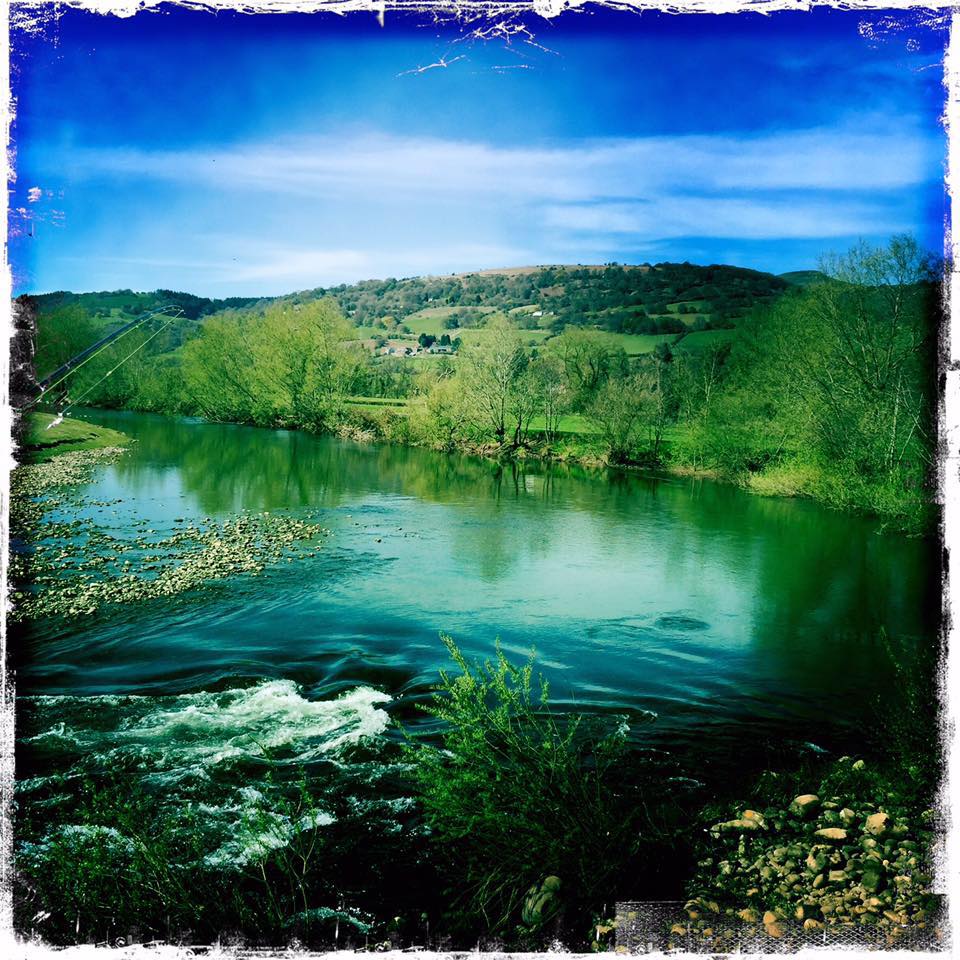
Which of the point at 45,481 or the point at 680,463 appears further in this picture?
the point at 680,463

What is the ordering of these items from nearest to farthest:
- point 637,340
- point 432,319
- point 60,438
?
point 60,438 → point 432,319 → point 637,340

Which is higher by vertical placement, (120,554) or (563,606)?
(120,554)

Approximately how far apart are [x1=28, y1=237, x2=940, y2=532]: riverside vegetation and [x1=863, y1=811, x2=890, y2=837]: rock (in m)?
11.9

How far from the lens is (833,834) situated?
4496 mm

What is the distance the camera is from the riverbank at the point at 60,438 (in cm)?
2308

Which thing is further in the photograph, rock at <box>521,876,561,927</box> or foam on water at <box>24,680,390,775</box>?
foam on water at <box>24,680,390,775</box>

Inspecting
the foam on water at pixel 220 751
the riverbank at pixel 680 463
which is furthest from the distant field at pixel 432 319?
the foam on water at pixel 220 751

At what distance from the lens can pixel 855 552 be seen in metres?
16.0

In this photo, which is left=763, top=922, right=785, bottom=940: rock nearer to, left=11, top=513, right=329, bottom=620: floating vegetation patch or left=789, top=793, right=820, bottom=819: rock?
left=789, top=793, right=820, bottom=819: rock

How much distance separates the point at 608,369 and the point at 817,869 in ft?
96.9

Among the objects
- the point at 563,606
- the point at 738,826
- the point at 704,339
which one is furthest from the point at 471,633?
the point at 704,339

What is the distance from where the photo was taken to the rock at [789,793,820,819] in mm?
5012

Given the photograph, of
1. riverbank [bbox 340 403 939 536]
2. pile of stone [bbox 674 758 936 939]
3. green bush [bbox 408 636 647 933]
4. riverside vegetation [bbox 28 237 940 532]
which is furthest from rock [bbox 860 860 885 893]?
riverside vegetation [bbox 28 237 940 532]

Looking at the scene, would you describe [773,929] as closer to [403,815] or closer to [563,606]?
[403,815]
